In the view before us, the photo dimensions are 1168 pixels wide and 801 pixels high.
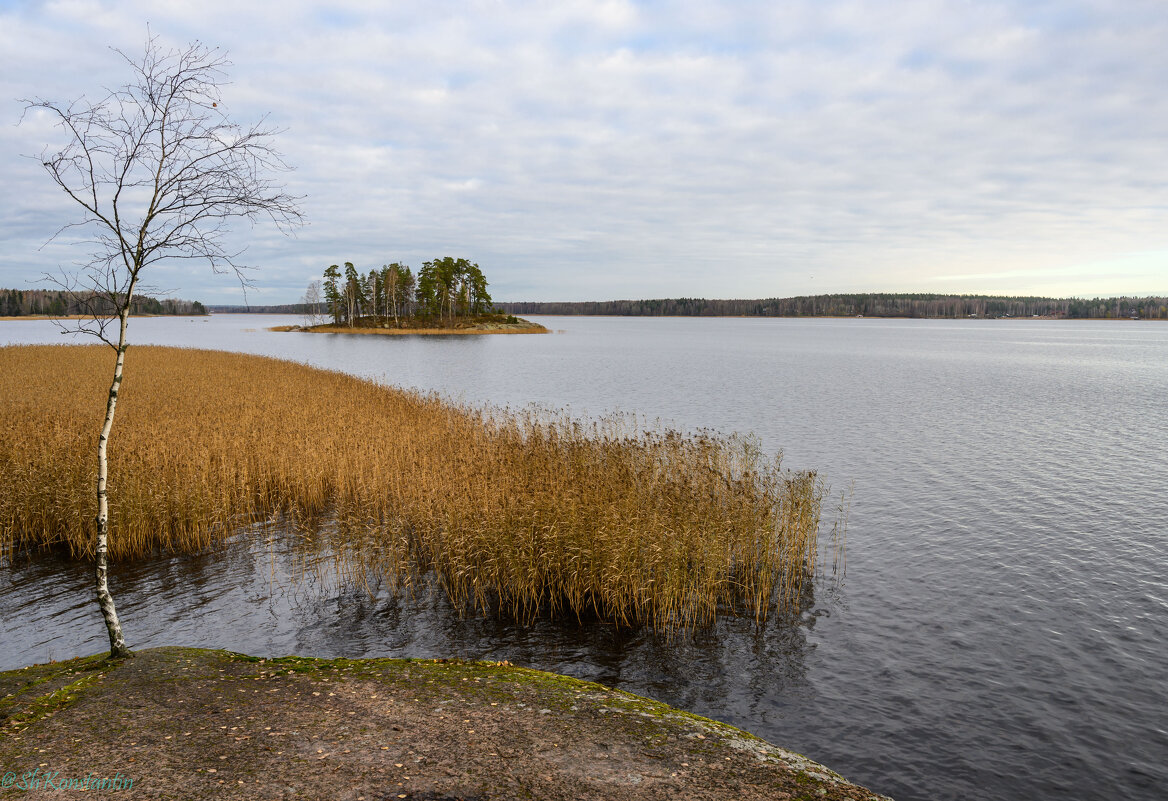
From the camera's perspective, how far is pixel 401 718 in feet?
25.9

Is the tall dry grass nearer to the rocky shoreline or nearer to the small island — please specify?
the rocky shoreline

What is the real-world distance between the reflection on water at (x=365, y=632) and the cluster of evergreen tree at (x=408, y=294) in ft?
429

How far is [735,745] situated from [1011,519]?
15.3 metres

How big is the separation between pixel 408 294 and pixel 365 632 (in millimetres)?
159186

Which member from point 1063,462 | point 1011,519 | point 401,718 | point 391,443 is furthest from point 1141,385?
point 401,718

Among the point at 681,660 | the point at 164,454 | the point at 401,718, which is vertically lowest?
the point at 681,660

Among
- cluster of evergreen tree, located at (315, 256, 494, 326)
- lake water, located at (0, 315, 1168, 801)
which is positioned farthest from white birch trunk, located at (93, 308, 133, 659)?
cluster of evergreen tree, located at (315, 256, 494, 326)

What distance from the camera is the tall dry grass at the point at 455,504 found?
12812 mm

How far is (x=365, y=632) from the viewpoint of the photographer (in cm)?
1191

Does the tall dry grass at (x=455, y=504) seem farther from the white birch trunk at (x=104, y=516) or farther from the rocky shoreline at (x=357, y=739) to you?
the white birch trunk at (x=104, y=516)

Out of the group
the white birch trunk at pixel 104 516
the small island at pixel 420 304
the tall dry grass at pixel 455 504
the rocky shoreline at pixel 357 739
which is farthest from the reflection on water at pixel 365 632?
the small island at pixel 420 304

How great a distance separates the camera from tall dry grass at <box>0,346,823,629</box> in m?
12.8

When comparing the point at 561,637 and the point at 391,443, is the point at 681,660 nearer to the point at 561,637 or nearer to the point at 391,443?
the point at 561,637

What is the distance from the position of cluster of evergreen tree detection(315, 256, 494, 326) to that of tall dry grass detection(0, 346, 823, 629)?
123255mm
